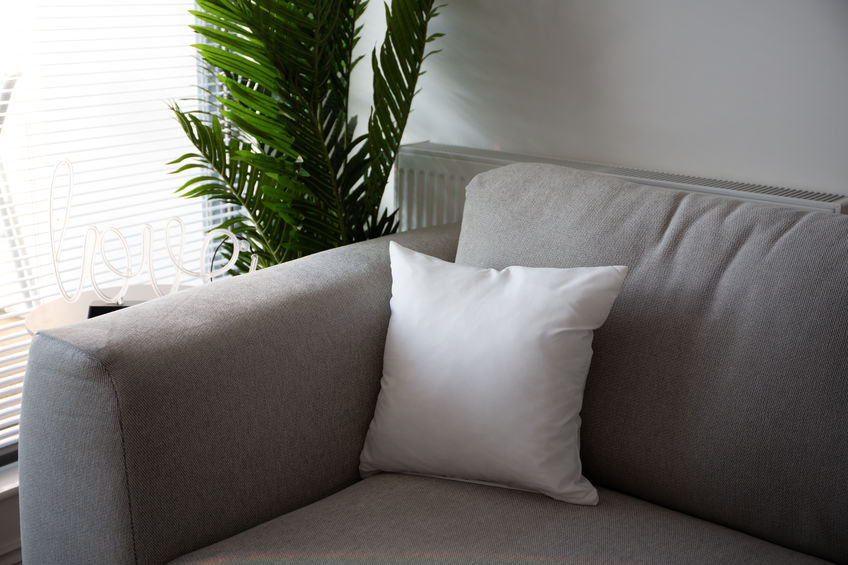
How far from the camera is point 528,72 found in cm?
205

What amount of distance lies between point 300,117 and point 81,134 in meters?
0.61

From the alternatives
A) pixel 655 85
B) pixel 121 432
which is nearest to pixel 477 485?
pixel 121 432

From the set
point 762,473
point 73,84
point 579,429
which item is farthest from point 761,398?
point 73,84

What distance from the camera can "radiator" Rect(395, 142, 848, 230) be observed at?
1.80m

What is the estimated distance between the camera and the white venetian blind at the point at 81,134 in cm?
186

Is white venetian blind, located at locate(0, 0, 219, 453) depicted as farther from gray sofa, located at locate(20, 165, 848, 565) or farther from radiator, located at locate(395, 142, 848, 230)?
gray sofa, located at locate(20, 165, 848, 565)

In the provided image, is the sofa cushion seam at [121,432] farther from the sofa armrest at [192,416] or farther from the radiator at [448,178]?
the radiator at [448,178]

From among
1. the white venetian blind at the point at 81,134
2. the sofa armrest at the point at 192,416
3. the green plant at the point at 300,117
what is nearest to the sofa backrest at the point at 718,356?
the sofa armrest at the point at 192,416

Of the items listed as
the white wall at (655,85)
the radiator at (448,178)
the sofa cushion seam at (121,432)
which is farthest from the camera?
the radiator at (448,178)

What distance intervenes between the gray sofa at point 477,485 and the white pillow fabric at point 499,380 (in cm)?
5

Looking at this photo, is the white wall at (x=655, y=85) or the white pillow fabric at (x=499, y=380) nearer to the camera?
the white pillow fabric at (x=499, y=380)

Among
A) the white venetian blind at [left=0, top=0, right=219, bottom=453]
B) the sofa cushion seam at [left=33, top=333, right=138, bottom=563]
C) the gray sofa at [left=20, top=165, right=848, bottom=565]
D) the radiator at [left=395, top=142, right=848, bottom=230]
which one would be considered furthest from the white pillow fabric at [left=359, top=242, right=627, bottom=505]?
the white venetian blind at [left=0, top=0, right=219, bottom=453]

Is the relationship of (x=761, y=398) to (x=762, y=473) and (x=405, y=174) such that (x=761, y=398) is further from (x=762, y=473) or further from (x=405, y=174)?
(x=405, y=174)

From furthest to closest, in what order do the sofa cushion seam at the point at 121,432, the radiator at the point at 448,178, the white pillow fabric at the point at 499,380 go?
the radiator at the point at 448,178 → the white pillow fabric at the point at 499,380 → the sofa cushion seam at the point at 121,432
